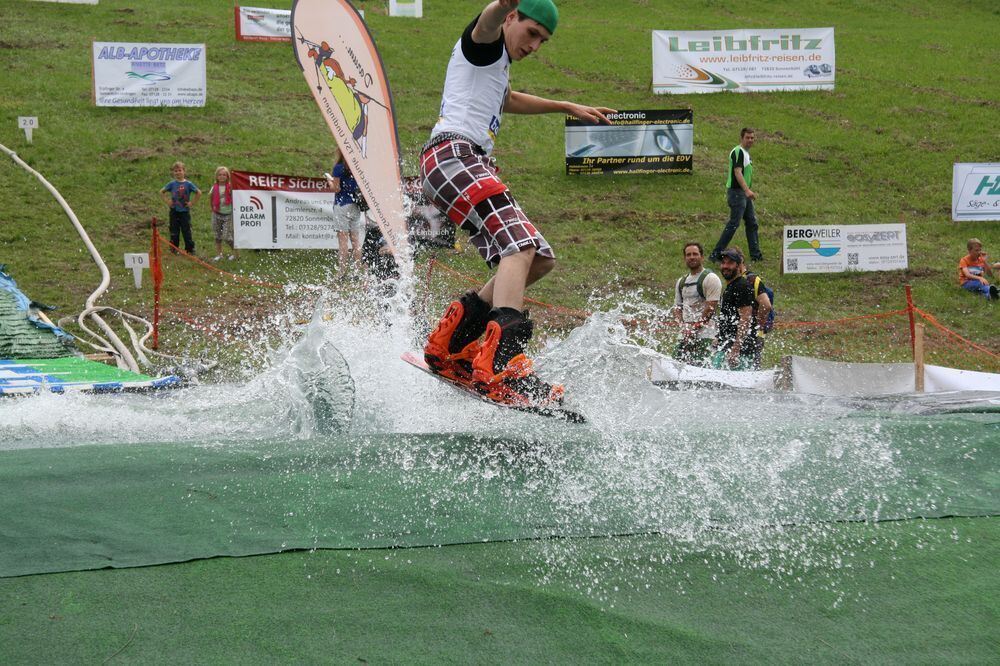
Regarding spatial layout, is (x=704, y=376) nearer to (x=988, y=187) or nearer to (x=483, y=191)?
(x=483, y=191)

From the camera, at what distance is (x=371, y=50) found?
658cm

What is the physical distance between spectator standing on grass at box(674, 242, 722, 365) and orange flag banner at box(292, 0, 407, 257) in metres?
4.01

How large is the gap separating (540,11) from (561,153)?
52.2ft

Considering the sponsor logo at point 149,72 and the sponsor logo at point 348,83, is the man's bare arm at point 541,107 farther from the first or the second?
the sponsor logo at point 149,72

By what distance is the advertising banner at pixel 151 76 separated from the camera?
19.5m

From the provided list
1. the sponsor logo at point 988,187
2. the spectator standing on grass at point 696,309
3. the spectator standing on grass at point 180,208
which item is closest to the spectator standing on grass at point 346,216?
the spectator standing on grass at point 180,208

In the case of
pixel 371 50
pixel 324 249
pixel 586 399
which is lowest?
pixel 586 399

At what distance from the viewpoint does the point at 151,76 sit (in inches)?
794

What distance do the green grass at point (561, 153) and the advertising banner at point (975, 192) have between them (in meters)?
0.39

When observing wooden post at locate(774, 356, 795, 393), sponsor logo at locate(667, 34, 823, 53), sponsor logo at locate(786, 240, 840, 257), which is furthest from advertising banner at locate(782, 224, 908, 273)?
sponsor logo at locate(667, 34, 823, 53)

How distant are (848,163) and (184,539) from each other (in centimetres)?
1985

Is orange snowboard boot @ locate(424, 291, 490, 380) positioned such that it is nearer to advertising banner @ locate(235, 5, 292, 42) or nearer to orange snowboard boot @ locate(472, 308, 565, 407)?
orange snowboard boot @ locate(472, 308, 565, 407)

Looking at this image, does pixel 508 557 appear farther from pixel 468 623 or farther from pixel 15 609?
pixel 15 609

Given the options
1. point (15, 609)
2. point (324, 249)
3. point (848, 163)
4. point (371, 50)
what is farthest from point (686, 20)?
point (15, 609)
